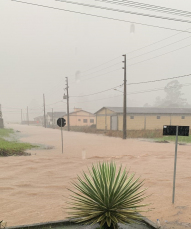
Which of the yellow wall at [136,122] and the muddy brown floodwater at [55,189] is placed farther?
the yellow wall at [136,122]

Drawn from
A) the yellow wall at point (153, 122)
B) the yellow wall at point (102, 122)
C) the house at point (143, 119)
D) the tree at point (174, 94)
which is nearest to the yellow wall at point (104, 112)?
the house at point (143, 119)

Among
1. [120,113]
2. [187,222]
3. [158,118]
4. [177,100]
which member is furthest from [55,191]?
[177,100]

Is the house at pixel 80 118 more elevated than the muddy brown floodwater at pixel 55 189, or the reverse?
the house at pixel 80 118

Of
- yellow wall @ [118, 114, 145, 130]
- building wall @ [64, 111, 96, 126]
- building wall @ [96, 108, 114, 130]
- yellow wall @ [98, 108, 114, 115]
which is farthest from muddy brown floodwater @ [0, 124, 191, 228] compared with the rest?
building wall @ [64, 111, 96, 126]

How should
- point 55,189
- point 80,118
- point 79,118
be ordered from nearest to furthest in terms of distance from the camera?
point 55,189 < point 79,118 < point 80,118

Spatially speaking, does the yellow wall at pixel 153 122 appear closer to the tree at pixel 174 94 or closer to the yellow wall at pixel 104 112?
the yellow wall at pixel 104 112

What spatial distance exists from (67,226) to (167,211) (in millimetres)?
2472

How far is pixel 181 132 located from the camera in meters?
5.47

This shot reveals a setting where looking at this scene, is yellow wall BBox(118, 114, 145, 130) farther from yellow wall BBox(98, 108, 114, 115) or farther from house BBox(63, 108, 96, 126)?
house BBox(63, 108, 96, 126)

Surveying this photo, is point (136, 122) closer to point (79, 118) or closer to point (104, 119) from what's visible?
point (104, 119)

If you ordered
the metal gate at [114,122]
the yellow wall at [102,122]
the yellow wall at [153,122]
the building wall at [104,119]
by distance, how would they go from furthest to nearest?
the yellow wall at [102,122], the building wall at [104,119], the yellow wall at [153,122], the metal gate at [114,122]

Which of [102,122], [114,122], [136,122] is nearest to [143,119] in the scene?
[136,122]

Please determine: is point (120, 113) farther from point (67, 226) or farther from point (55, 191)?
point (67, 226)

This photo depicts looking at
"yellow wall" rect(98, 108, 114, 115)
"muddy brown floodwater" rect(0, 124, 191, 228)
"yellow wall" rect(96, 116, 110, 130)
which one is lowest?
"muddy brown floodwater" rect(0, 124, 191, 228)
